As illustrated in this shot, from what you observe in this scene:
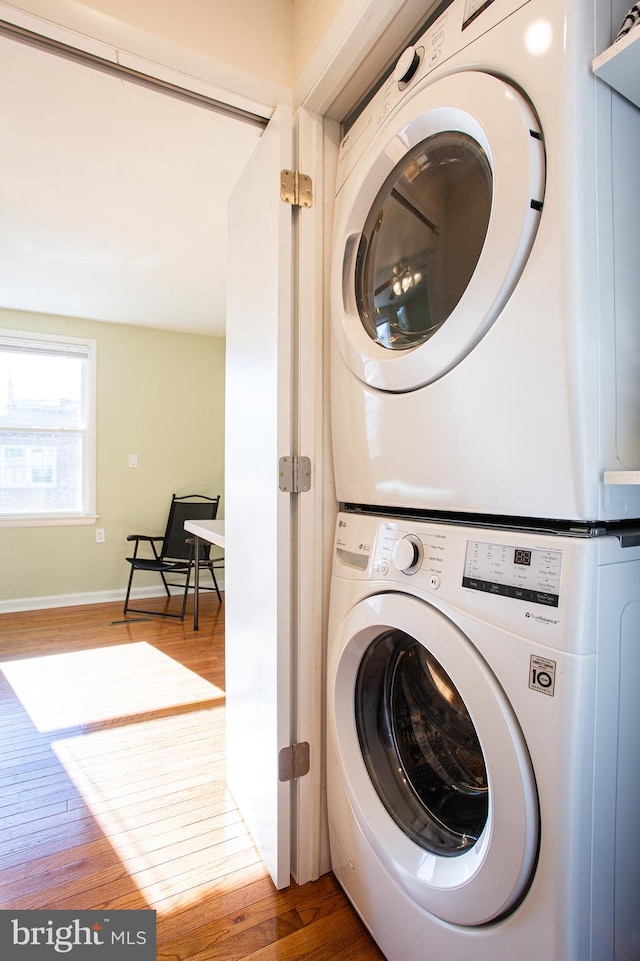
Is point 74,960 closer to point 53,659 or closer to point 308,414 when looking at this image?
point 308,414

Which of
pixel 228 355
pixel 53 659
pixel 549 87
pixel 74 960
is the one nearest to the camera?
pixel 549 87

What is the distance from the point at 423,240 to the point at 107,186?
6.23 ft

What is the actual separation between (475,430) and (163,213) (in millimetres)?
2267

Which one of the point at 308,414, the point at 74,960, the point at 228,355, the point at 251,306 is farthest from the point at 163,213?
the point at 74,960

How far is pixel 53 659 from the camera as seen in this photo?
2926 mm

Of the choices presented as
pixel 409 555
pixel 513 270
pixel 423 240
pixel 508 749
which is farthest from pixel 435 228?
pixel 508 749

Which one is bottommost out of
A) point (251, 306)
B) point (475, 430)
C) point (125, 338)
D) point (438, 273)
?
point (475, 430)

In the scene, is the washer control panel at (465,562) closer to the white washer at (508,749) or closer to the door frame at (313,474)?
the white washer at (508,749)

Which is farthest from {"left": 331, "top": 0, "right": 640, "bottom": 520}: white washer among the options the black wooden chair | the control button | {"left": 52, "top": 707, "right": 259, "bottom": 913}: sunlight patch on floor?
the black wooden chair

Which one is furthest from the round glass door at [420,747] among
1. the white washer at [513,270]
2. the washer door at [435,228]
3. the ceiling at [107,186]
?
the ceiling at [107,186]

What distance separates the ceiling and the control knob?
124 cm

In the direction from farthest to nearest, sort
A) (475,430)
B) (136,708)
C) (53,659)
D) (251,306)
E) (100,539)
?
(100,539), (53,659), (136,708), (251,306), (475,430)

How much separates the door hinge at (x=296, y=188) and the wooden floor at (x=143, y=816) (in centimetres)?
172

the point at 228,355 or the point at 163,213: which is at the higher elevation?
the point at 163,213
